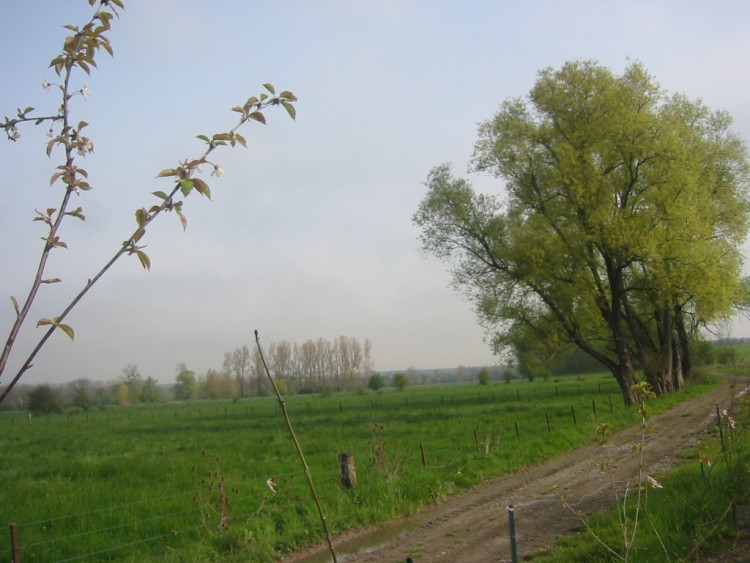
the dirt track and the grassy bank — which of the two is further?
the dirt track

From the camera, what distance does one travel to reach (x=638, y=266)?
94.8 feet

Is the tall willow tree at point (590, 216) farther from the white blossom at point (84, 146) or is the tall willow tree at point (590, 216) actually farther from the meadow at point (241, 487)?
the white blossom at point (84, 146)

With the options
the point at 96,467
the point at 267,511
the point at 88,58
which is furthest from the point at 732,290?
the point at 88,58

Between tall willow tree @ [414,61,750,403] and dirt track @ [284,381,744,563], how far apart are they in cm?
1100

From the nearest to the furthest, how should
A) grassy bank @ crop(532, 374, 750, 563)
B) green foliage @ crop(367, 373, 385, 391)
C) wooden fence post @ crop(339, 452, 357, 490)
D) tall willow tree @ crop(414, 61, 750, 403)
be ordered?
1. grassy bank @ crop(532, 374, 750, 563)
2. wooden fence post @ crop(339, 452, 357, 490)
3. tall willow tree @ crop(414, 61, 750, 403)
4. green foliage @ crop(367, 373, 385, 391)

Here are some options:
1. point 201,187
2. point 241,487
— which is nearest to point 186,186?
point 201,187

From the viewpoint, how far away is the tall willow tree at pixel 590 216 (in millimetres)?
24844

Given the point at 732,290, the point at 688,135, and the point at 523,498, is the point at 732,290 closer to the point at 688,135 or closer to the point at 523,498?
the point at 688,135

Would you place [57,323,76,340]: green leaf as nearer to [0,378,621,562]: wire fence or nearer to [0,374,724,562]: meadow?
[0,374,724,562]: meadow

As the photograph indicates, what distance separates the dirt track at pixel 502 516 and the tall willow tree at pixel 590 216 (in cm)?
1100

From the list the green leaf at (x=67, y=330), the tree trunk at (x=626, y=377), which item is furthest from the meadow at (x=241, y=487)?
the green leaf at (x=67, y=330)

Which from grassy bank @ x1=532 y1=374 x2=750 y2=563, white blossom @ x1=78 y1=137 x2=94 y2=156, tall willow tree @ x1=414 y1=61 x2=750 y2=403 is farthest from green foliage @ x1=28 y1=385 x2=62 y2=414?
white blossom @ x1=78 y1=137 x2=94 y2=156

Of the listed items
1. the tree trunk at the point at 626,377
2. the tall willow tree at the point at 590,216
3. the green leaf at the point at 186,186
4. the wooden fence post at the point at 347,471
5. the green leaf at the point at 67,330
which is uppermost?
the tall willow tree at the point at 590,216

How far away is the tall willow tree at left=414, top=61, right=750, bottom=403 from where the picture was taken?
24844 millimetres
